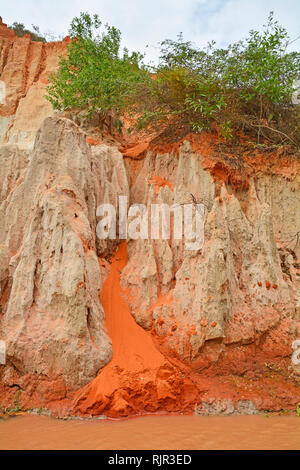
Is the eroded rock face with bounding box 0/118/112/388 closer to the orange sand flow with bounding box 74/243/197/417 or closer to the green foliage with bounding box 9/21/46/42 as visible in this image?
the orange sand flow with bounding box 74/243/197/417

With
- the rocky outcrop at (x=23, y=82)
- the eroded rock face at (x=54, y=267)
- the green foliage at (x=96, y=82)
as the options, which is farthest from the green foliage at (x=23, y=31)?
the eroded rock face at (x=54, y=267)

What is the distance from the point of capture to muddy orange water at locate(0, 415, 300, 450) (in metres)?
4.75

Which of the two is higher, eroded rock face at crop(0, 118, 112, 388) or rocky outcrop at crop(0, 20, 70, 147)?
rocky outcrop at crop(0, 20, 70, 147)

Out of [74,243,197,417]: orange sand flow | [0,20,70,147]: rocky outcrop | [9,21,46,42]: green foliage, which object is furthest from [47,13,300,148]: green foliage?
[9,21,46,42]: green foliage

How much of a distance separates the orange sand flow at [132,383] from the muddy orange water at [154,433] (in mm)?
245

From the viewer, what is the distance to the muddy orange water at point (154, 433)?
4.75m

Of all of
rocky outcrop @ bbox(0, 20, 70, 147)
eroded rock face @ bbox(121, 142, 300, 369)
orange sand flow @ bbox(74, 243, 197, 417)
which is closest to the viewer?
orange sand flow @ bbox(74, 243, 197, 417)

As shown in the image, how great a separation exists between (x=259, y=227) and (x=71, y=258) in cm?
427

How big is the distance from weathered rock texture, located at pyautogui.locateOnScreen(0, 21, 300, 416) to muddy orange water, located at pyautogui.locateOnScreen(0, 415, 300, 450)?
366 millimetres

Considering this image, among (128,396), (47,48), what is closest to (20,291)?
(128,396)

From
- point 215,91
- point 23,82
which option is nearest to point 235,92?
point 215,91

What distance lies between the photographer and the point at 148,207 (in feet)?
30.6

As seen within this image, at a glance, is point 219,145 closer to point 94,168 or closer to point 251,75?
point 251,75

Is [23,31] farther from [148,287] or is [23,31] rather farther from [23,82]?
[148,287]
